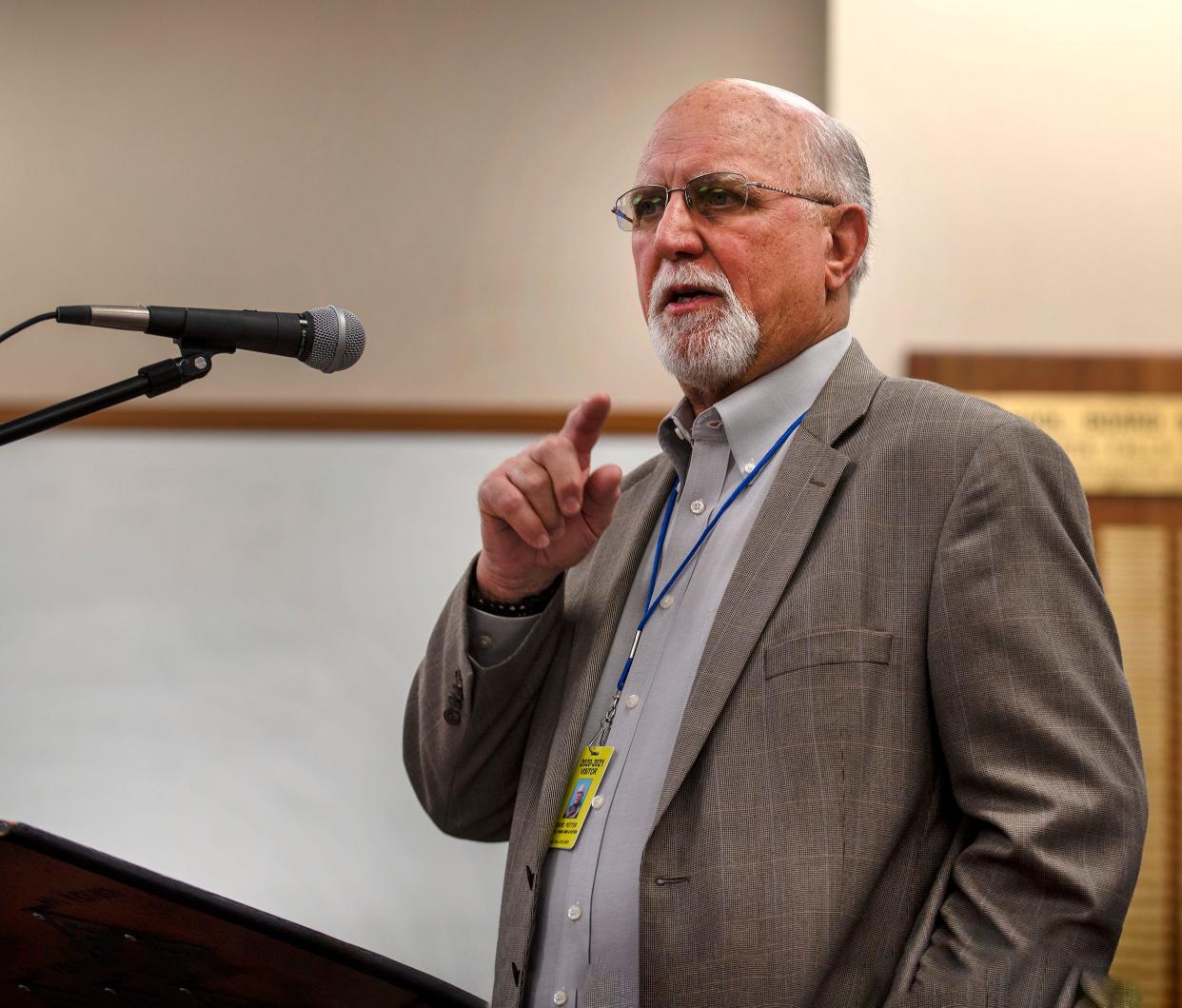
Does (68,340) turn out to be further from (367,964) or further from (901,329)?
(367,964)

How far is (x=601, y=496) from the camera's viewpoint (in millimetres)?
1422

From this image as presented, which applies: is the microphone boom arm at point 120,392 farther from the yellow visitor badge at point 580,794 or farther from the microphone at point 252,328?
the yellow visitor badge at point 580,794

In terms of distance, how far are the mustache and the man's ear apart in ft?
0.56

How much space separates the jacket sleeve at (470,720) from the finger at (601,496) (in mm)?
161

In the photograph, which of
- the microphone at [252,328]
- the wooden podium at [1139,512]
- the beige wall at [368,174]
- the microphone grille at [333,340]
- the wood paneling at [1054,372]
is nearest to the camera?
the microphone at [252,328]

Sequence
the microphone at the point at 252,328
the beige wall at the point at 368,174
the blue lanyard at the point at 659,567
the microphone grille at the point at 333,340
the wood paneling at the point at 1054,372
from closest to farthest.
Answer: the microphone at the point at 252,328 < the microphone grille at the point at 333,340 < the blue lanyard at the point at 659,567 < the wood paneling at the point at 1054,372 < the beige wall at the point at 368,174

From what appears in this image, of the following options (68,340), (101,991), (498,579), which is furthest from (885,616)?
(68,340)

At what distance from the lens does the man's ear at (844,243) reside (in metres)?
1.67

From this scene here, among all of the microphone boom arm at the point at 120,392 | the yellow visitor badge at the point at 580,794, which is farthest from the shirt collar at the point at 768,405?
the microphone boom arm at the point at 120,392

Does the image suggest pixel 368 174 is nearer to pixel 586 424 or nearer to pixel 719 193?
pixel 719 193

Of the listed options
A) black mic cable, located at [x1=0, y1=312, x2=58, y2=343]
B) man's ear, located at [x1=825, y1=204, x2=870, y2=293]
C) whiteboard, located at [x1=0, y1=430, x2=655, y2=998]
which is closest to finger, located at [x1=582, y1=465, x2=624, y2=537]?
man's ear, located at [x1=825, y1=204, x2=870, y2=293]

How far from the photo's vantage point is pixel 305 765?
9.91 feet

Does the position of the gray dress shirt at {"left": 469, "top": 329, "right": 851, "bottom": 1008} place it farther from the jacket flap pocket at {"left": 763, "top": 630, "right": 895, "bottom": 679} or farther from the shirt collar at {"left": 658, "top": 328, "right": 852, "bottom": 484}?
the jacket flap pocket at {"left": 763, "top": 630, "right": 895, "bottom": 679}

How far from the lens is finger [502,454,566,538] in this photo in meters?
1.39
